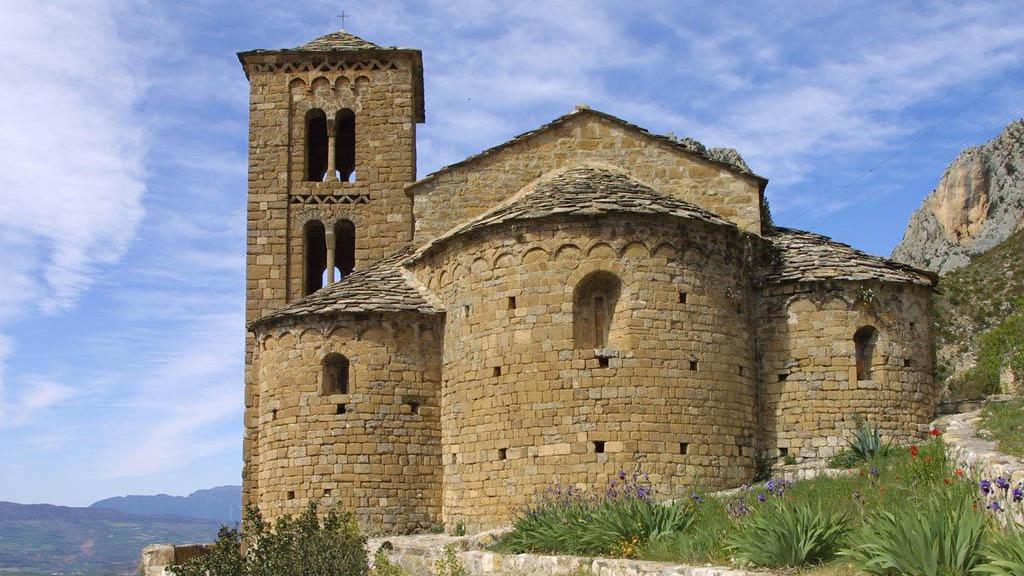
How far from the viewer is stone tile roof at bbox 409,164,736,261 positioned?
50.5 ft

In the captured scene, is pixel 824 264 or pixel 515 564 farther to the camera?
pixel 824 264

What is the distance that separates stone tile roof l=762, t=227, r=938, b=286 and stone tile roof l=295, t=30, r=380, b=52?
34.6ft

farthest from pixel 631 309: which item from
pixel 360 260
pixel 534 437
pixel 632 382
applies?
pixel 360 260

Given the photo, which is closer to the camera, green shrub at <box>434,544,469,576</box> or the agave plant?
green shrub at <box>434,544,469,576</box>

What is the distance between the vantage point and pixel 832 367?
16.4 metres

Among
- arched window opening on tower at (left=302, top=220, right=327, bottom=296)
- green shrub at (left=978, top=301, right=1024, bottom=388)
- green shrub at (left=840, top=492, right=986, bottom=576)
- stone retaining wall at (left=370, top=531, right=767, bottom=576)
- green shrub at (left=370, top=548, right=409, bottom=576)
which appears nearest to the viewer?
green shrub at (left=840, top=492, right=986, bottom=576)

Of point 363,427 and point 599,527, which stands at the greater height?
point 363,427

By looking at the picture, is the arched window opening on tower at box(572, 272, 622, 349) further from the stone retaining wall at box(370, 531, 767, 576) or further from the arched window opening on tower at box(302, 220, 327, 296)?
the arched window opening on tower at box(302, 220, 327, 296)

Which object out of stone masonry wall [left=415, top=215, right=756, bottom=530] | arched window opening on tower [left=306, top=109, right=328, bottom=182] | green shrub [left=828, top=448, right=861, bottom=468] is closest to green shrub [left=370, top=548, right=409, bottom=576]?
stone masonry wall [left=415, top=215, right=756, bottom=530]

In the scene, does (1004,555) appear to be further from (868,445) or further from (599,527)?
(868,445)

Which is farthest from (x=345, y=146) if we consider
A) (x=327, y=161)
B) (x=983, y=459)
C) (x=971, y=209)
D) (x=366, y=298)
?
(x=971, y=209)

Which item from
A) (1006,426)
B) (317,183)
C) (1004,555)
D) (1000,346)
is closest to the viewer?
(1004,555)

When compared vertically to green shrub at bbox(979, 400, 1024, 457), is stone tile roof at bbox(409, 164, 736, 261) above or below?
above

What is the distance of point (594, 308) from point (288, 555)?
6.27 meters
